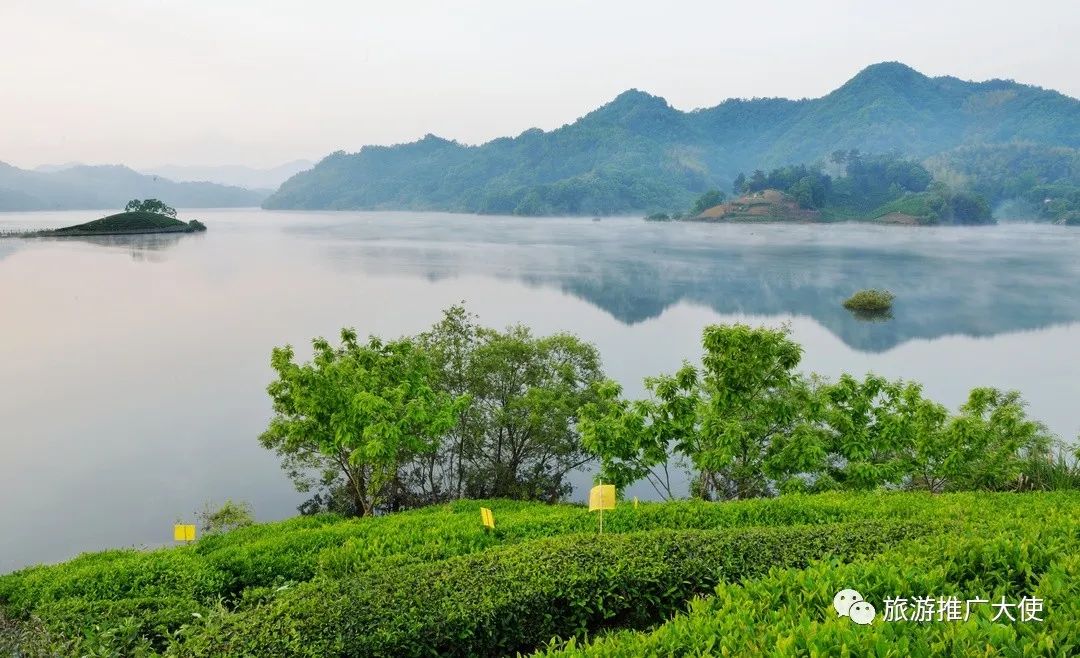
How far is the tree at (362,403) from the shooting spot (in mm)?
9344

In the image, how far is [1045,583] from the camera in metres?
3.29

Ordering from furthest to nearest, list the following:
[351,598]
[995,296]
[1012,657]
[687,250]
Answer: [687,250] → [995,296] → [351,598] → [1012,657]

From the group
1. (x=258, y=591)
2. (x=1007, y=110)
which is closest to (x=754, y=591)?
(x=258, y=591)

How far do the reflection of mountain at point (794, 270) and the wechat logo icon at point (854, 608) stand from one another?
84.2 ft

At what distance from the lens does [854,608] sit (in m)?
2.92

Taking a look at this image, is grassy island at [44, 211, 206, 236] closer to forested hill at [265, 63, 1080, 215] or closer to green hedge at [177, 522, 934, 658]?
green hedge at [177, 522, 934, 658]

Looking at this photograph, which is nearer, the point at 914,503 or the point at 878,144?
the point at 914,503

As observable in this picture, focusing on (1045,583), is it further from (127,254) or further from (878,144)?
(878,144)

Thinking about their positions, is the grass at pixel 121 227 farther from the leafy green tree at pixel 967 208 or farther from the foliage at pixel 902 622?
the leafy green tree at pixel 967 208

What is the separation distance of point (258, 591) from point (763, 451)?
795cm

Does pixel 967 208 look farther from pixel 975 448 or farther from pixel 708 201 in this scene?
pixel 975 448

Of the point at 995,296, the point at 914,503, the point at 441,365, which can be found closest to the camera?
the point at 914,503

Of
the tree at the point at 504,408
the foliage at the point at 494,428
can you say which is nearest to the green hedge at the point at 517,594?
the foliage at the point at 494,428

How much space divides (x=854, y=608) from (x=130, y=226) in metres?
83.5
